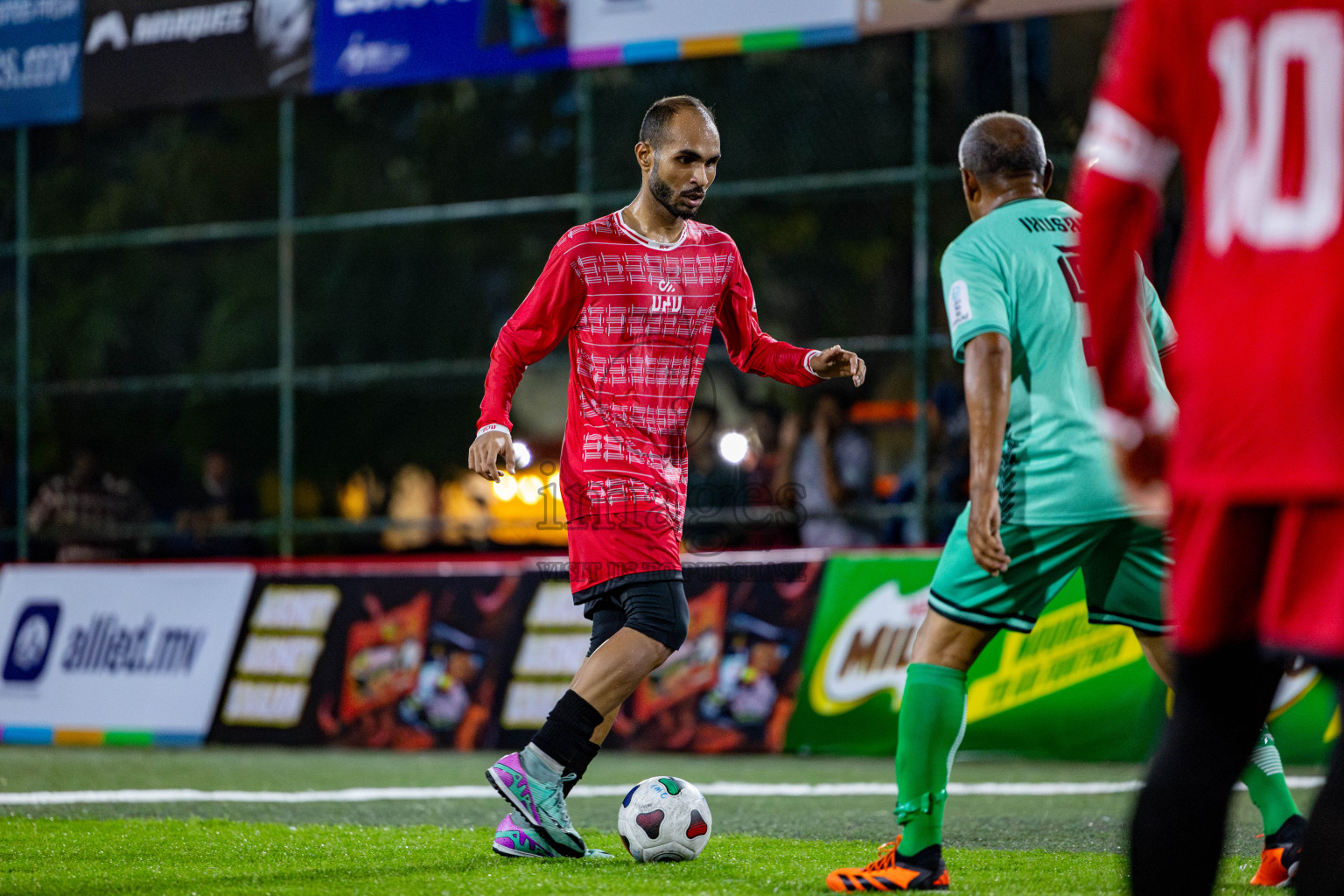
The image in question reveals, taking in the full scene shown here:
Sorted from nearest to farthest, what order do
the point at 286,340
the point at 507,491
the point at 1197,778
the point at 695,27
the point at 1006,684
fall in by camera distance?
the point at 1197,778 → the point at 1006,684 → the point at 695,27 → the point at 286,340 → the point at 507,491

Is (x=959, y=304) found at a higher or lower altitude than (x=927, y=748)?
higher

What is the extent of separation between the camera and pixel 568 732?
199 inches

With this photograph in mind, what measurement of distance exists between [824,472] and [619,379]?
717cm

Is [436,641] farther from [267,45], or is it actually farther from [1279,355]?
[1279,355]

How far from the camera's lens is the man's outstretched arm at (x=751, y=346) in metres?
5.42

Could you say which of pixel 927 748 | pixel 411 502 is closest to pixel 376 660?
pixel 927 748

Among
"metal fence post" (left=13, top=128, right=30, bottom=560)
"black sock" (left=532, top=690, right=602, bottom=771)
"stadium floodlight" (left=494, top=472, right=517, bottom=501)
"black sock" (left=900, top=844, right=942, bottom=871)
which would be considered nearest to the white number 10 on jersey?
"black sock" (left=900, top=844, right=942, bottom=871)

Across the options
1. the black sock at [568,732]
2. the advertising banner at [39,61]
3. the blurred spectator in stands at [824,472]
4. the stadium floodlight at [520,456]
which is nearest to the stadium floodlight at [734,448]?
the stadium floodlight at [520,456]

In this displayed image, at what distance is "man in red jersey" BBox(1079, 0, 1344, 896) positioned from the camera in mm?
2311

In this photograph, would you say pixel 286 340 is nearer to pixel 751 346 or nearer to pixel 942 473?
pixel 942 473

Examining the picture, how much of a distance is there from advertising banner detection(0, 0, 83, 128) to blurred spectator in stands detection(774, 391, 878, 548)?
22.2ft

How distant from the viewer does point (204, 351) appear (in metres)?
20.6

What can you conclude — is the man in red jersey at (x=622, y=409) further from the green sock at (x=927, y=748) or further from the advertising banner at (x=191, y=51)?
the advertising banner at (x=191, y=51)

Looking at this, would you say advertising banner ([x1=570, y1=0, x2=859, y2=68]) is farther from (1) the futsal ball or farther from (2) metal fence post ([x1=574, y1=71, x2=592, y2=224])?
(1) the futsal ball
